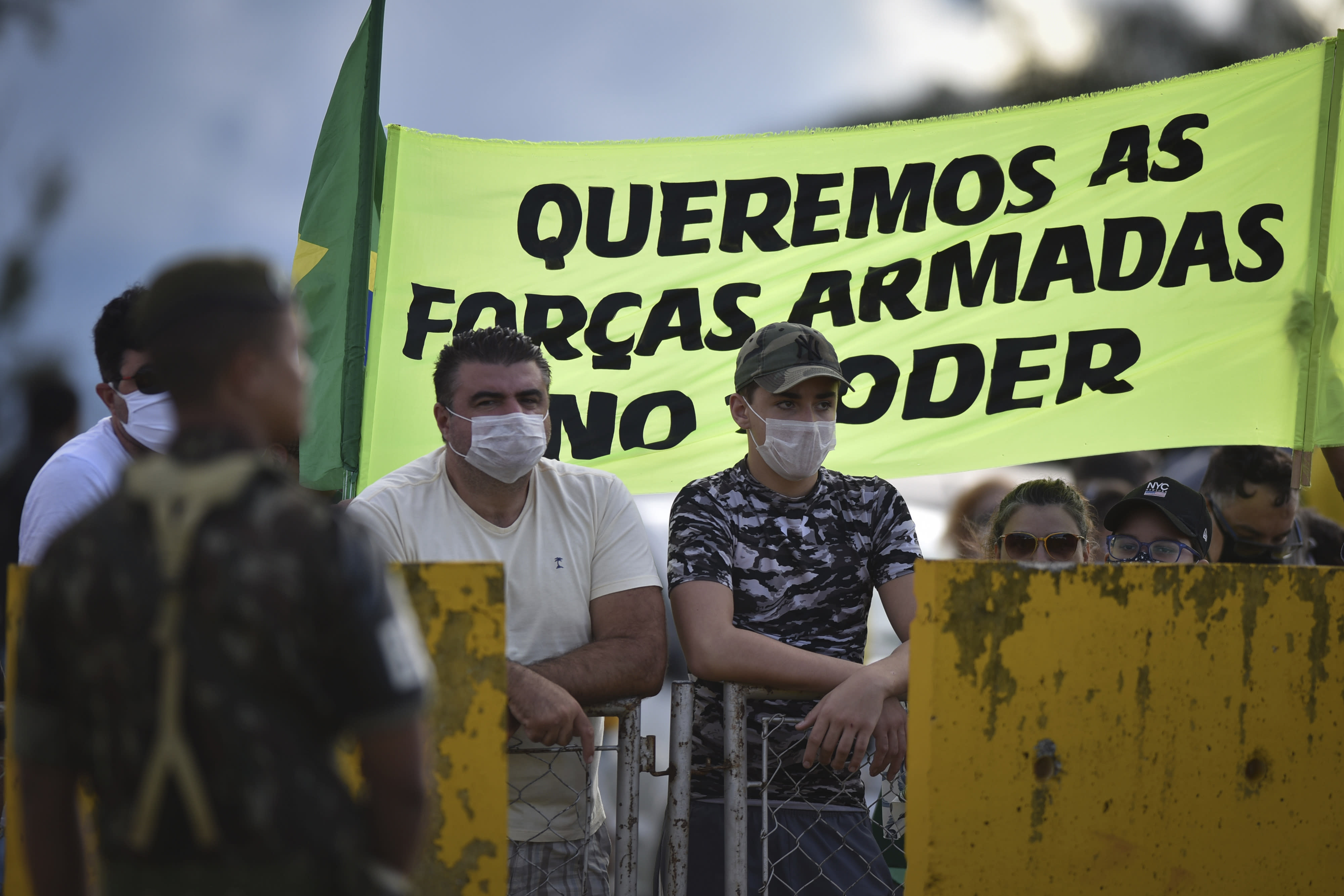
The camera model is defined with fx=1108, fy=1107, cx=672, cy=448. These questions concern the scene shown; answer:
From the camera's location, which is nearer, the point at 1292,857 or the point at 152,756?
the point at 152,756

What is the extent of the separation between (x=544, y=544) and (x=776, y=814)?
93 cm

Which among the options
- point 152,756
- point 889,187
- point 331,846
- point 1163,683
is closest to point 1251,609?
point 1163,683

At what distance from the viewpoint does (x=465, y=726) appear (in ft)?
7.08

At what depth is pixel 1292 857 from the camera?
247cm

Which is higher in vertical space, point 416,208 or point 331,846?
point 416,208

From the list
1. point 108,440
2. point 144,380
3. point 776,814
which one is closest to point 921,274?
point 776,814

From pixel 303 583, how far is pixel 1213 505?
4032 millimetres

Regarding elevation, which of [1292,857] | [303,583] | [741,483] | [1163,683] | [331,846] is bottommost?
[1292,857]

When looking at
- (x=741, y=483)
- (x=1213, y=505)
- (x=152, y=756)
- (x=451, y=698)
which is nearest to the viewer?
(x=152, y=756)

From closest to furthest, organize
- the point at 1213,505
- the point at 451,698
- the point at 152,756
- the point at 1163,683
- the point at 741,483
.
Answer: the point at 152,756, the point at 451,698, the point at 1163,683, the point at 741,483, the point at 1213,505

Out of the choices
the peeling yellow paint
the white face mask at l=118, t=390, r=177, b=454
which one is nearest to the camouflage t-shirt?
the peeling yellow paint

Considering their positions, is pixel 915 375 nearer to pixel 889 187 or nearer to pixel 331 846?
pixel 889 187

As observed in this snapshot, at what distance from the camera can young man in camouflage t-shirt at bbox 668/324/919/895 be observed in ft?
8.74

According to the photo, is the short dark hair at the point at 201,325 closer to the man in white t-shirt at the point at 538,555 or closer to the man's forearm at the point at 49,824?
the man's forearm at the point at 49,824
